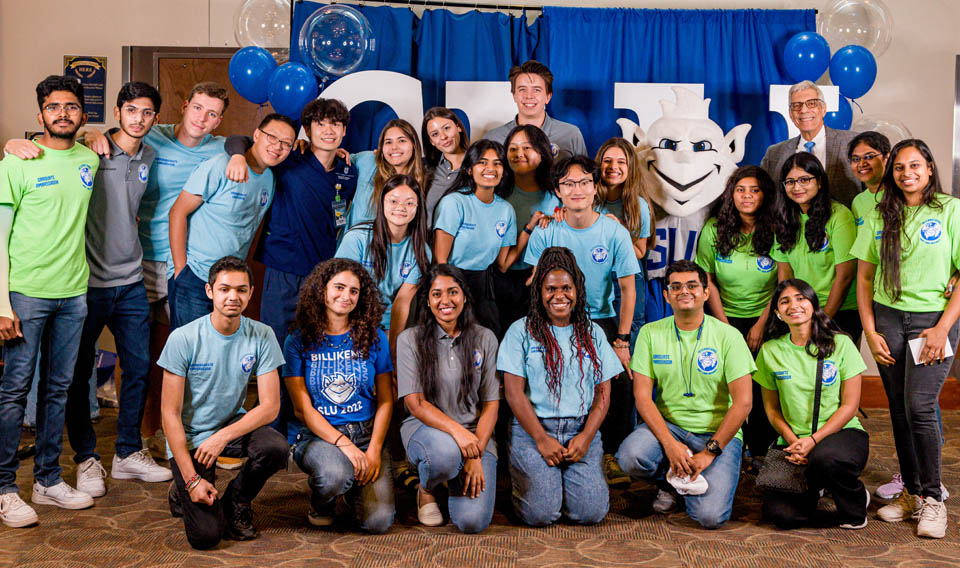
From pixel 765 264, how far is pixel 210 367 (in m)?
2.42

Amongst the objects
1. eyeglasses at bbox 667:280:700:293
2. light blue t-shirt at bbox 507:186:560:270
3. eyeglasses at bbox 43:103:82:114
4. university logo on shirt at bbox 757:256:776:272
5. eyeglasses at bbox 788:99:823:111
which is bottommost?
eyeglasses at bbox 667:280:700:293

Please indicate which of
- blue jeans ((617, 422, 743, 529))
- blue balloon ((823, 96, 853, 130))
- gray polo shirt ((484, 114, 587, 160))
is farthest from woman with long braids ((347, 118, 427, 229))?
blue balloon ((823, 96, 853, 130))

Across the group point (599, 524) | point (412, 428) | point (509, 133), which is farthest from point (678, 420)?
point (509, 133)

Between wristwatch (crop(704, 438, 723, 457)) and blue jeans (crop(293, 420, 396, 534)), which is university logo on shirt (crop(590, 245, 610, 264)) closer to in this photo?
wristwatch (crop(704, 438, 723, 457))

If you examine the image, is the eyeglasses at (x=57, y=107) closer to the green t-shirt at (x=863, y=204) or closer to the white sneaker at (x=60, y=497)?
the white sneaker at (x=60, y=497)

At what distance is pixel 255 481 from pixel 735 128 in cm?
328

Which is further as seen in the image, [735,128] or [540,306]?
[735,128]

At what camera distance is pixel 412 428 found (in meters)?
3.22

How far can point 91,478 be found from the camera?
3420mm

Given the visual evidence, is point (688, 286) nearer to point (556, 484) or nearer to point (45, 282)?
point (556, 484)

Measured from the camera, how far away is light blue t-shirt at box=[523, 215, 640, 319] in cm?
364

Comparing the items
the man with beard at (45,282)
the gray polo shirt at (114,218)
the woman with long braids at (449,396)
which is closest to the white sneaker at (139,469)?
the man with beard at (45,282)

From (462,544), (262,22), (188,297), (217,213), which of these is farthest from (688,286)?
(262,22)

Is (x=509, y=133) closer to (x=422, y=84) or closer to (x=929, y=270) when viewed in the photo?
(x=422, y=84)
